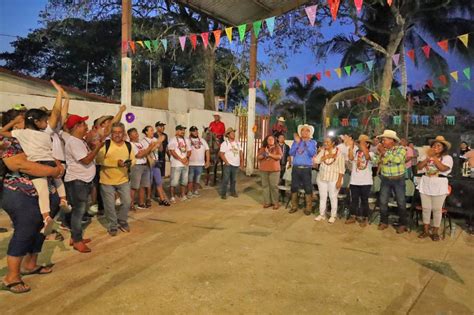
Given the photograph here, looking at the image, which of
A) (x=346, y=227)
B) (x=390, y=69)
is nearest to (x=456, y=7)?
(x=390, y=69)

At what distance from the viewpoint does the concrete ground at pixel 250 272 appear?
3.60 meters

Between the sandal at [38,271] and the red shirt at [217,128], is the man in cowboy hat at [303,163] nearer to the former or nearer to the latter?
the red shirt at [217,128]

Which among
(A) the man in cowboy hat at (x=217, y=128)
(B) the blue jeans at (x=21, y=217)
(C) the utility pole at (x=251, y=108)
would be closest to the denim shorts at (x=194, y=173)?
(A) the man in cowboy hat at (x=217, y=128)

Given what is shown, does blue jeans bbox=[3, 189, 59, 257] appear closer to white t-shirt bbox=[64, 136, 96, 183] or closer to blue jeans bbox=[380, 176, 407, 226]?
white t-shirt bbox=[64, 136, 96, 183]

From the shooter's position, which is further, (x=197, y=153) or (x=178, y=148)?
(x=197, y=153)

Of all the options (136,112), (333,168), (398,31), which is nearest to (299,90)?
(398,31)

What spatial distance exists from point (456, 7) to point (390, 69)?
16.7 feet

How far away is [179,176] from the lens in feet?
27.2

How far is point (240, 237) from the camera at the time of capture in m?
5.79

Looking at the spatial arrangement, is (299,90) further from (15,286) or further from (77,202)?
(15,286)

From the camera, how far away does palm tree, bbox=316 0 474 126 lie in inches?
576

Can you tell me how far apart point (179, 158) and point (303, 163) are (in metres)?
2.56

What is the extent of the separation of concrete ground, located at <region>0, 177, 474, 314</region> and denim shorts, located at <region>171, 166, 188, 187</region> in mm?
1592

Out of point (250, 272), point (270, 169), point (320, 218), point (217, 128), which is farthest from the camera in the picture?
point (217, 128)
